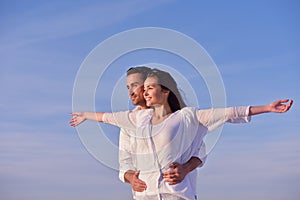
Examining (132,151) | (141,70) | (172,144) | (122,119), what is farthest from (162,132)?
(141,70)

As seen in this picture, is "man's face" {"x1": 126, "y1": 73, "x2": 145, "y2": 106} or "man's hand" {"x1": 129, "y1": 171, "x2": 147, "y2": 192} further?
"man's face" {"x1": 126, "y1": 73, "x2": 145, "y2": 106}

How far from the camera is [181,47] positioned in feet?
17.8

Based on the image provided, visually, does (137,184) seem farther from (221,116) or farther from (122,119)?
(221,116)

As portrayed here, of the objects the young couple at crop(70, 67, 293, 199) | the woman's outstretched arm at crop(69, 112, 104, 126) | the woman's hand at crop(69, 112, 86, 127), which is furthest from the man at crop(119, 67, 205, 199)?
the woman's hand at crop(69, 112, 86, 127)

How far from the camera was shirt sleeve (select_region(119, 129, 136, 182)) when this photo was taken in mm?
5270

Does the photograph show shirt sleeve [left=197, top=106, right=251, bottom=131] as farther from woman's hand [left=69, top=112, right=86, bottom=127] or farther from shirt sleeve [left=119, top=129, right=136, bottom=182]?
woman's hand [left=69, top=112, right=86, bottom=127]

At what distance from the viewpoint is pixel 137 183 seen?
16.9ft

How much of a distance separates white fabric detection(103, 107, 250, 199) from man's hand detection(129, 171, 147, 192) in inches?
1.2

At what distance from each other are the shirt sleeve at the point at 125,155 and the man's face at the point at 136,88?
0.99 feet

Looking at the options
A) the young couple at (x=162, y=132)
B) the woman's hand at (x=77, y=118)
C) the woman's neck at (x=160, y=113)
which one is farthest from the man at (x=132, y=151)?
the woman's hand at (x=77, y=118)

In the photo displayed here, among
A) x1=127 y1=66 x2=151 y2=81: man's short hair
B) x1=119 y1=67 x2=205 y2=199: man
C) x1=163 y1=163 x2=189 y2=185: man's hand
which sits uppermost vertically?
x1=127 y1=66 x2=151 y2=81: man's short hair

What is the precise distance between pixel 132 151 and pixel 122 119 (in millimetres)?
325

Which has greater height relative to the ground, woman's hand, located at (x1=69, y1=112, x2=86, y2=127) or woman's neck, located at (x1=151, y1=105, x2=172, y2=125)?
woman's hand, located at (x1=69, y1=112, x2=86, y2=127)

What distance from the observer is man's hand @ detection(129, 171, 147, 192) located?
16.8 feet
